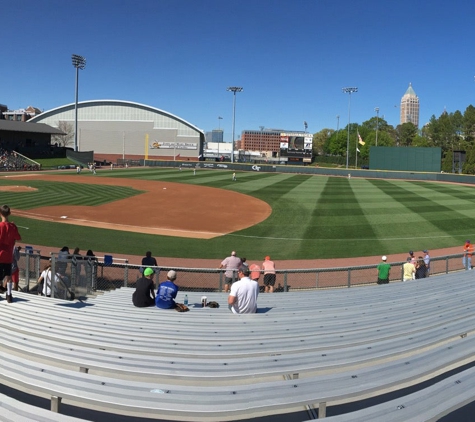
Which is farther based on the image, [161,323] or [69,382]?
[161,323]

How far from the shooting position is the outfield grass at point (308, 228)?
2356 centimetres

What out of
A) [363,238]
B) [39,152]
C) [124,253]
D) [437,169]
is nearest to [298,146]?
[437,169]

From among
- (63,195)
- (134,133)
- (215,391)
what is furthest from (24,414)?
(134,133)

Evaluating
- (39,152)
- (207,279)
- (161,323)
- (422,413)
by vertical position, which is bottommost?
(207,279)

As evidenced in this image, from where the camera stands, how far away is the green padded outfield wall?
253 feet

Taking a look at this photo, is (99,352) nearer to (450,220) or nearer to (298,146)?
(450,220)

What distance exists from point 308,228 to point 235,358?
24.4 m

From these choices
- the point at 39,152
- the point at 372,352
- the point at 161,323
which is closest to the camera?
the point at 372,352

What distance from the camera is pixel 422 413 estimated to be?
365 cm

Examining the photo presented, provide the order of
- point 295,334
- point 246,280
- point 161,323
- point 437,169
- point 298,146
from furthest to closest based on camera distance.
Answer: point 298,146 < point 437,169 < point 246,280 < point 161,323 < point 295,334

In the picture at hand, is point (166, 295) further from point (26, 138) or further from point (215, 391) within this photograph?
point (26, 138)

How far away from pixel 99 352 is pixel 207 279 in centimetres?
1223

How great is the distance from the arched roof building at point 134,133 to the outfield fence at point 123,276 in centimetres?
8710

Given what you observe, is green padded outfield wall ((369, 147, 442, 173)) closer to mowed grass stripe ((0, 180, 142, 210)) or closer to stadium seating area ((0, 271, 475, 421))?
mowed grass stripe ((0, 180, 142, 210))
